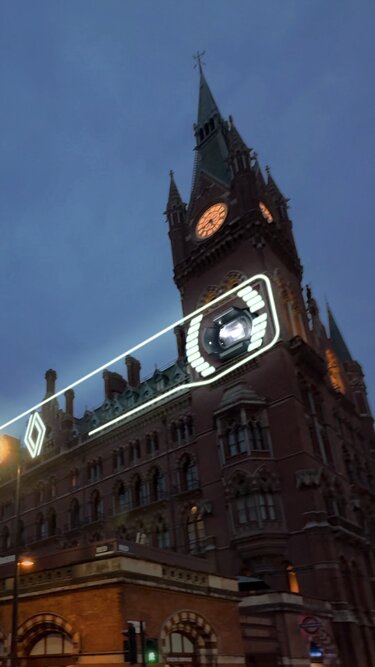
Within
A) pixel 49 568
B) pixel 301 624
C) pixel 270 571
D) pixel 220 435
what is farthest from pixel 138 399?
pixel 49 568

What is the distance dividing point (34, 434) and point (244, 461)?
47.7 ft

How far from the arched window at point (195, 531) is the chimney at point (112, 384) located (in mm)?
21998

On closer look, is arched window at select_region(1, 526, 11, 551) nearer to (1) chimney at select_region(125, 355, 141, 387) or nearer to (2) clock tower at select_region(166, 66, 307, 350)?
(1) chimney at select_region(125, 355, 141, 387)

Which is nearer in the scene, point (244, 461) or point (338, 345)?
point (244, 461)

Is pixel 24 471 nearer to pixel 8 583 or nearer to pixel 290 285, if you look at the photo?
pixel 290 285

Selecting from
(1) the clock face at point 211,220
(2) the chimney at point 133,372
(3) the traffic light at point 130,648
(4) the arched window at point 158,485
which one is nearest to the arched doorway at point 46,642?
(3) the traffic light at point 130,648

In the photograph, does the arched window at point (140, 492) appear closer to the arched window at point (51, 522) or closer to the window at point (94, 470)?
the window at point (94, 470)

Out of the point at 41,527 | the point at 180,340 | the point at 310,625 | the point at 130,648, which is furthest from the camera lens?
the point at 41,527

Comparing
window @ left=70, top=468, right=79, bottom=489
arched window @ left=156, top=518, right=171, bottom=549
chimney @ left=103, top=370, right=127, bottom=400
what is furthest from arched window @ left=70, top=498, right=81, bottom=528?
chimney @ left=103, top=370, right=127, bottom=400

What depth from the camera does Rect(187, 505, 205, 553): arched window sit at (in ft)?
138

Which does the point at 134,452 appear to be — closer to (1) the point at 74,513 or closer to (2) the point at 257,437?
(1) the point at 74,513

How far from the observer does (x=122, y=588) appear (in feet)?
65.8

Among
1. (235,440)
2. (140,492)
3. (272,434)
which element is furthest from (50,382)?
(272,434)

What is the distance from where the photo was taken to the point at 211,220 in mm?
51625
